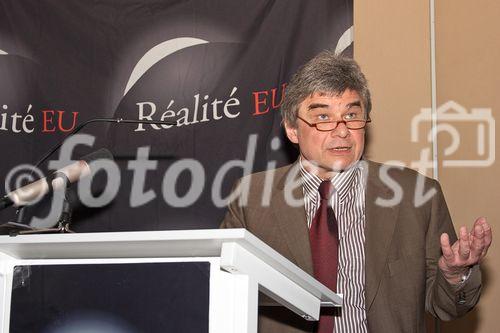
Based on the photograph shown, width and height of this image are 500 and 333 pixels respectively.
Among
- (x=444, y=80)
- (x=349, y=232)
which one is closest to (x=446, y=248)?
(x=349, y=232)

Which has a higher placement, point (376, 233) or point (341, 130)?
point (341, 130)

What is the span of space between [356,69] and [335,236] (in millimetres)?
562

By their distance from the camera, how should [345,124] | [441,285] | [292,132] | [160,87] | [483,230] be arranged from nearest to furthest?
[483,230] < [441,285] < [345,124] < [292,132] < [160,87]

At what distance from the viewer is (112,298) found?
1355 millimetres

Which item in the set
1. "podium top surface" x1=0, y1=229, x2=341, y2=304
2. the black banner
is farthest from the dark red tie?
the black banner

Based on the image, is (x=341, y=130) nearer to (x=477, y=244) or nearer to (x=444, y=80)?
(x=477, y=244)

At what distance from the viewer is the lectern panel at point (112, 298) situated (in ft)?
4.22

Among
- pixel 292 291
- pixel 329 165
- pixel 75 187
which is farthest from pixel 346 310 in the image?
pixel 75 187

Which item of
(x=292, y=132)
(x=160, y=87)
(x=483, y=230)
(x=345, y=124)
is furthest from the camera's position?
(x=160, y=87)

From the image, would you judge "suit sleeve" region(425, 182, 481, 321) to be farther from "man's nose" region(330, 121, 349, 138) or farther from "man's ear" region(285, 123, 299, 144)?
"man's ear" region(285, 123, 299, 144)

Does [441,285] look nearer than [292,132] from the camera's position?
Yes

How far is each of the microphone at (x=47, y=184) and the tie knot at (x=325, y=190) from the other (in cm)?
69

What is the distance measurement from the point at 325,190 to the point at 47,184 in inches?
34.5

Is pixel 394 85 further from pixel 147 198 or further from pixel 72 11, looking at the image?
pixel 72 11
